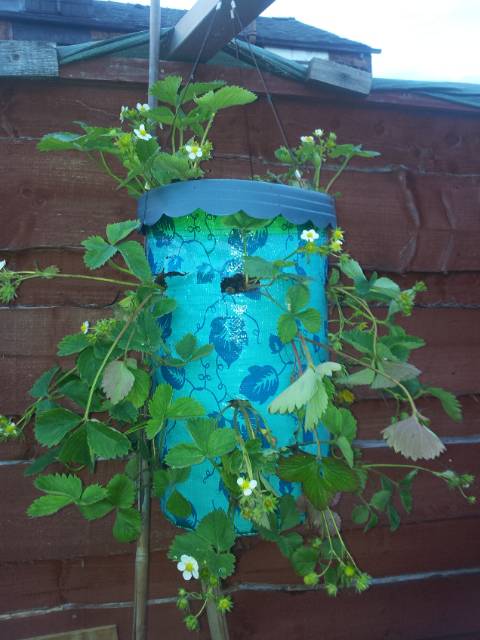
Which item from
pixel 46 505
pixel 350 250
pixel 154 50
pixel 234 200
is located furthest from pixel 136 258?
pixel 350 250

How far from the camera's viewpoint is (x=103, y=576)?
1438 mm

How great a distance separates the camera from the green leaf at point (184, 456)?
2.88ft

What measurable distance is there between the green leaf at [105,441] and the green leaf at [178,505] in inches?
5.4

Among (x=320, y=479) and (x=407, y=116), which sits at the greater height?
(x=407, y=116)

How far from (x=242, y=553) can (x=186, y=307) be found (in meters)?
0.79

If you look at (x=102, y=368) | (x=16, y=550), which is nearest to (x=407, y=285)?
(x=102, y=368)

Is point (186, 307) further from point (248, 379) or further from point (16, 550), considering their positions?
point (16, 550)

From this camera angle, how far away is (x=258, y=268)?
90cm

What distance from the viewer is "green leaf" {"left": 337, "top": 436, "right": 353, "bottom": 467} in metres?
0.89

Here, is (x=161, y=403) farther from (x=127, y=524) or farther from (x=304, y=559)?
(x=304, y=559)

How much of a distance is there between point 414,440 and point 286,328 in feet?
0.74

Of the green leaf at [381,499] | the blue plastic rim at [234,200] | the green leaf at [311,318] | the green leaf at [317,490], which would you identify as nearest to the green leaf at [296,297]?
the green leaf at [311,318]

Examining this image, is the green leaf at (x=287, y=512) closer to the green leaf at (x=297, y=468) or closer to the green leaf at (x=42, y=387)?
the green leaf at (x=297, y=468)

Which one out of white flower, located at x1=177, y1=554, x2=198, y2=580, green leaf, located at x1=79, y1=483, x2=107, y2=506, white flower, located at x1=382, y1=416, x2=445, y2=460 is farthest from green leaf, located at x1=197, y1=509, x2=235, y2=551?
white flower, located at x1=382, y1=416, x2=445, y2=460
